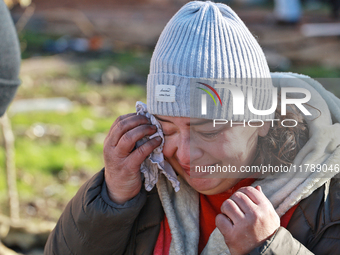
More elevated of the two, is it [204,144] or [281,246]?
[204,144]

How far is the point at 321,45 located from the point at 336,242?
34.6ft

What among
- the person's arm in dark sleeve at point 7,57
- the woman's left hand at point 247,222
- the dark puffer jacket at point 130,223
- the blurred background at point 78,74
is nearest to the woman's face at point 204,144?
the woman's left hand at point 247,222

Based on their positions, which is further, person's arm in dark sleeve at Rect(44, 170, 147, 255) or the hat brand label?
person's arm in dark sleeve at Rect(44, 170, 147, 255)

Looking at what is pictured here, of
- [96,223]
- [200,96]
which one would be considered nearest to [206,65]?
[200,96]

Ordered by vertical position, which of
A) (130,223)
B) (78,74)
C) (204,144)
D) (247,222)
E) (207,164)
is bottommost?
(78,74)

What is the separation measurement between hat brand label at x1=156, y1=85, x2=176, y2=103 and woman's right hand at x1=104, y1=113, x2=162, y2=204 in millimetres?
170

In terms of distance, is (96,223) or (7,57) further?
(7,57)

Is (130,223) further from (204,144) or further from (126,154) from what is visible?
(204,144)

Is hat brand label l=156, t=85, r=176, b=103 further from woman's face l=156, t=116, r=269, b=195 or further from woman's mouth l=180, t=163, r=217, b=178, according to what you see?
woman's mouth l=180, t=163, r=217, b=178

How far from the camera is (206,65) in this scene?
1.70 m

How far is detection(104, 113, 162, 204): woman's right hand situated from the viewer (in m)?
1.88

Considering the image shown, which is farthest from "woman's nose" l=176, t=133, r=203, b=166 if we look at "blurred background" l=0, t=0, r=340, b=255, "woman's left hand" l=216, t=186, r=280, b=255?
"blurred background" l=0, t=0, r=340, b=255

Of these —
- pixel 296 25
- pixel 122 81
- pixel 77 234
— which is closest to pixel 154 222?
pixel 77 234

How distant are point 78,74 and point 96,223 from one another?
719 centimetres
